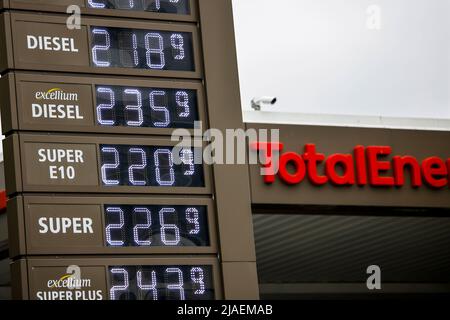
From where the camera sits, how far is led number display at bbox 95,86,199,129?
9.27m

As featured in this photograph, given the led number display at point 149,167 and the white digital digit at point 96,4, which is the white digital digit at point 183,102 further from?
the white digital digit at point 96,4

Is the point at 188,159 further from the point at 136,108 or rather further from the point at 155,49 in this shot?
the point at 155,49

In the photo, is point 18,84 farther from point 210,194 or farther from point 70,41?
point 210,194

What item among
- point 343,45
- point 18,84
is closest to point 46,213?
point 18,84

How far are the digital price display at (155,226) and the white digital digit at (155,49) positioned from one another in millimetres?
1271

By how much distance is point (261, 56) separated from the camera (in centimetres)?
1570

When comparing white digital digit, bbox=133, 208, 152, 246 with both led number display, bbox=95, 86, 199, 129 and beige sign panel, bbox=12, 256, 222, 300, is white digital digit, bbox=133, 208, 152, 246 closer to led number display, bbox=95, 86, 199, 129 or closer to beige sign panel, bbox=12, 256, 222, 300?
beige sign panel, bbox=12, 256, 222, 300

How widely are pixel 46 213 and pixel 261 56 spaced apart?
24.2ft

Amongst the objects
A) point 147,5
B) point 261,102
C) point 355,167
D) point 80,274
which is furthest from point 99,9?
point 355,167

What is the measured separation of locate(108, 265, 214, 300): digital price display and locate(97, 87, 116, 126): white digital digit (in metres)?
1.24

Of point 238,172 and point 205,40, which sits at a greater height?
point 205,40

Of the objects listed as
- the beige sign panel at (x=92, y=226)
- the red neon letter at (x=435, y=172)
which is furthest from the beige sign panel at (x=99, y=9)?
the red neon letter at (x=435, y=172)

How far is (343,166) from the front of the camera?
1508 cm

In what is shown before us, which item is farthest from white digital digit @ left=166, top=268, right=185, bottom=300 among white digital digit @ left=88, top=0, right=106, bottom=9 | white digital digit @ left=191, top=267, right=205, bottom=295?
white digital digit @ left=88, top=0, right=106, bottom=9
